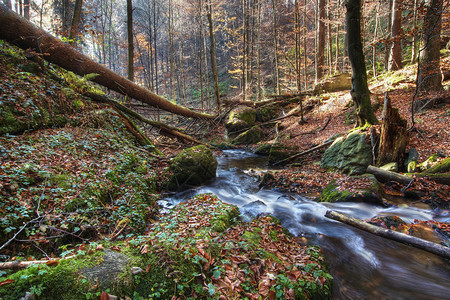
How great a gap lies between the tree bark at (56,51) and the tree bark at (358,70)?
887 cm

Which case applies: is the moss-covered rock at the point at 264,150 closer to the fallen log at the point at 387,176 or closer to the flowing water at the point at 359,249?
the flowing water at the point at 359,249

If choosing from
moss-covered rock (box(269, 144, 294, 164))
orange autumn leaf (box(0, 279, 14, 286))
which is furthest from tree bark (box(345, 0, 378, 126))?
orange autumn leaf (box(0, 279, 14, 286))

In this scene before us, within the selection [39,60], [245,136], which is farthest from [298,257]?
[245,136]

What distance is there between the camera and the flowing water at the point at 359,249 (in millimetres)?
3564

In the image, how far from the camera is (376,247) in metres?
4.59

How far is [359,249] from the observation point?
15.0 feet

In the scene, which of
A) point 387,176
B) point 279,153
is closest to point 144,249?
point 387,176

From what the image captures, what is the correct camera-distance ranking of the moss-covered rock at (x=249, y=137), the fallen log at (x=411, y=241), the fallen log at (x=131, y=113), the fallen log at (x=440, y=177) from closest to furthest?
the fallen log at (x=411, y=241) < the fallen log at (x=440, y=177) < the fallen log at (x=131, y=113) < the moss-covered rock at (x=249, y=137)

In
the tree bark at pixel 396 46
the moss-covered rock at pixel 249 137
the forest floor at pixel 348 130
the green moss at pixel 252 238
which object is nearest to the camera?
the green moss at pixel 252 238

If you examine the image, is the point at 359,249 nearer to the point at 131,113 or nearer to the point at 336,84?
the point at 131,113

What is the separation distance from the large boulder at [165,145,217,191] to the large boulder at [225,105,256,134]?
8.21 metres

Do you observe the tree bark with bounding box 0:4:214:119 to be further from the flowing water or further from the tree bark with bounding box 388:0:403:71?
the tree bark with bounding box 388:0:403:71

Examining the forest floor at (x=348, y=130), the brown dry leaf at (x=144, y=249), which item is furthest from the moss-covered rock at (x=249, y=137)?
the brown dry leaf at (x=144, y=249)

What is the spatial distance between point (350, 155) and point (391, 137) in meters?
1.39
